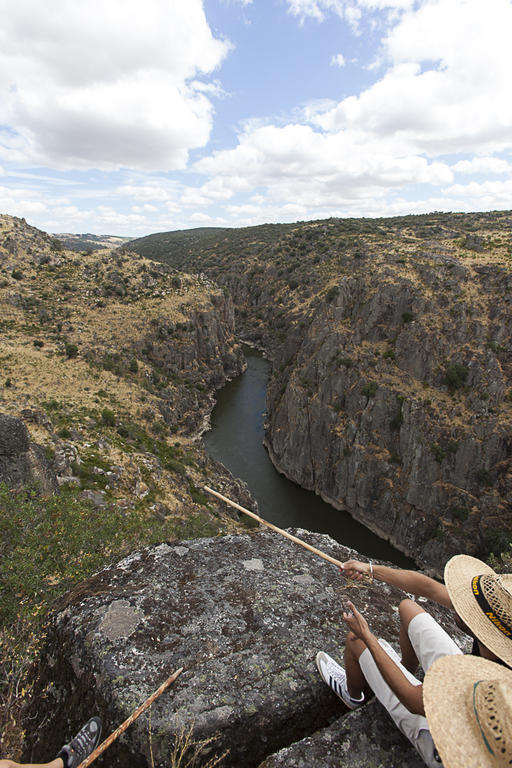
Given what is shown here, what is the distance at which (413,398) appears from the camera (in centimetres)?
3562

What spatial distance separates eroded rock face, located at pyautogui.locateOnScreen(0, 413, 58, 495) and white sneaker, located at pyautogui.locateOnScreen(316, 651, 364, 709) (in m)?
9.41

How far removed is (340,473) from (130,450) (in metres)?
23.4

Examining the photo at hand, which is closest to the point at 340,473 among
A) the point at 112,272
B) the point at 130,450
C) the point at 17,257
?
the point at 130,450

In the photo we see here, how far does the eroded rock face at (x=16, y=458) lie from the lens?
10352mm

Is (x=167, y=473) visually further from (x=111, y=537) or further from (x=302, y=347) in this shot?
(x=302, y=347)

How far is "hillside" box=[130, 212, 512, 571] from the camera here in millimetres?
32375

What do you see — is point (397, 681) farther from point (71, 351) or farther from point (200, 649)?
point (71, 351)

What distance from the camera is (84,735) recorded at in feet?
12.5

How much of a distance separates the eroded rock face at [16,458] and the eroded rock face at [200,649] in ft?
20.2

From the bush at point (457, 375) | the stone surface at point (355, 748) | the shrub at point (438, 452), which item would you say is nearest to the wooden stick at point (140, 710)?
the stone surface at point (355, 748)

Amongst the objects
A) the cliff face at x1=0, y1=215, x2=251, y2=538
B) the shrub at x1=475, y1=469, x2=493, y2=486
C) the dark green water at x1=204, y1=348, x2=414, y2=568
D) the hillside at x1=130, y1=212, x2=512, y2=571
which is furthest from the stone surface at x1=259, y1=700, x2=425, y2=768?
the shrub at x1=475, y1=469, x2=493, y2=486

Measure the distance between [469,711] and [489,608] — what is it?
47.0 inches

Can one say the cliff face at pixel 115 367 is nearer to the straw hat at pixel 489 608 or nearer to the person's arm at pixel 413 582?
the person's arm at pixel 413 582

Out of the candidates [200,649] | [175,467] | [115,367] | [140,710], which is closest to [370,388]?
[175,467]
